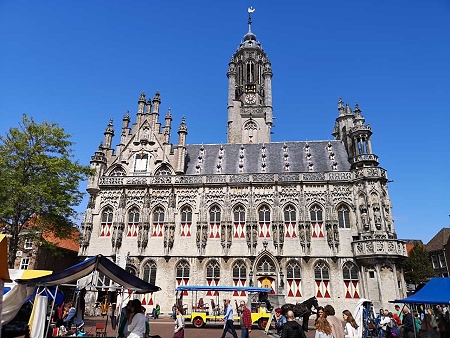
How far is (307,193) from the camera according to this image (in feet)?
94.7

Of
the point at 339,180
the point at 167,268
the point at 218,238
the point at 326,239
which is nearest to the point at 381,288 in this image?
the point at 326,239

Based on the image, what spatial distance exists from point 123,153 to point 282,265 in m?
19.7

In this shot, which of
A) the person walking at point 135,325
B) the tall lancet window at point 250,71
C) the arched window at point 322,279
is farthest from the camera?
the tall lancet window at point 250,71

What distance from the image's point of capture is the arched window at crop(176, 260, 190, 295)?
27.4 metres

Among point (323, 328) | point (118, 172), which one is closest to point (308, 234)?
point (118, 172)

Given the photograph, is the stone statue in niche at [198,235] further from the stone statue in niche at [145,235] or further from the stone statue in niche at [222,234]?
the stone statue in niche at [145,235]

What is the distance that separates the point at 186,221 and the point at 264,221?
7.40 metres

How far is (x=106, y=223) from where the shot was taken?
98.5 feet

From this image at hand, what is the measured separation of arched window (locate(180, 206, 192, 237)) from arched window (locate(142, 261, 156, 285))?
376 cm

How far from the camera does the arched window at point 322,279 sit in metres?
25.8

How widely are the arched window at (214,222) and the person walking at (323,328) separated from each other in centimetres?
2224

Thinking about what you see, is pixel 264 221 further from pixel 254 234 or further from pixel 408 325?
pixel 408 325

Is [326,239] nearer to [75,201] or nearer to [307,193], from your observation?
[307,193]

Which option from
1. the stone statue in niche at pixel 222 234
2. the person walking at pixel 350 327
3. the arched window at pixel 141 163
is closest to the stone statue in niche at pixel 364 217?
the stone statue in niche at pixel 222 234
